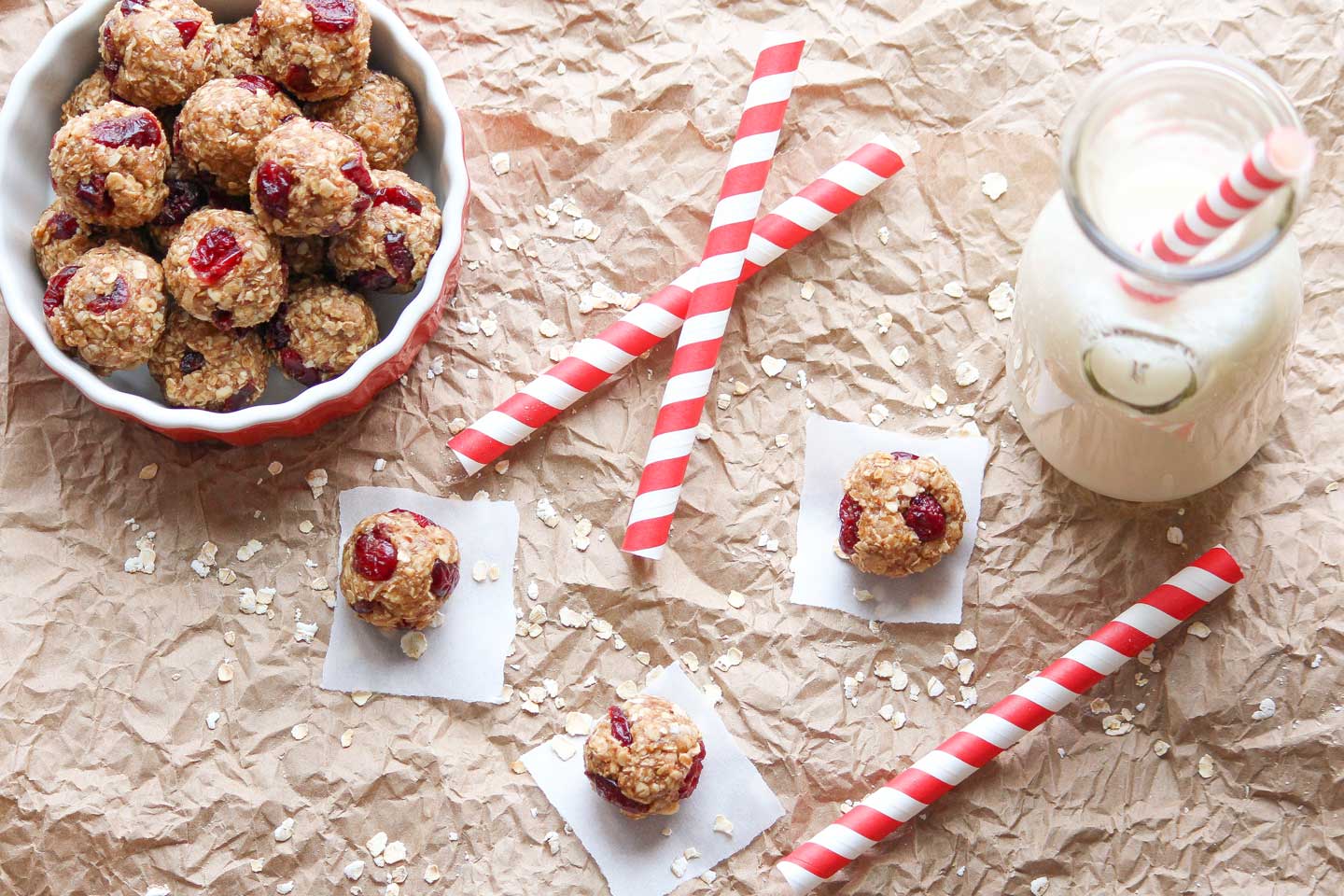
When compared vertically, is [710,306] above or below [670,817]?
above

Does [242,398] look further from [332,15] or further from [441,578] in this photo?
[332,15]

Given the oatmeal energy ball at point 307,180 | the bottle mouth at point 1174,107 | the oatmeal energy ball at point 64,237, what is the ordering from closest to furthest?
1. the bottle mouth at point 1174,107
2. the oatmeal energy ball at point 307,180
3. the oatmeal energy ball at point 64,237

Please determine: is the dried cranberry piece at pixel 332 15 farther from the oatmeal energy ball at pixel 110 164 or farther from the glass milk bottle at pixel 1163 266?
the glass milk bottle at pixel 1163 266

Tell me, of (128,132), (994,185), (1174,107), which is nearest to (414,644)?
(128,132)

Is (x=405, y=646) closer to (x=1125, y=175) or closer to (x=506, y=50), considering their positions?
(x=506, y=50)

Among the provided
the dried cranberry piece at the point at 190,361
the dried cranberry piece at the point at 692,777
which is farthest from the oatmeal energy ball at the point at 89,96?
the dried cranberry piece at the point at 692,777

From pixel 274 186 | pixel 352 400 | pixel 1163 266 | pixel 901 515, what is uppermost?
pixel 1163 266

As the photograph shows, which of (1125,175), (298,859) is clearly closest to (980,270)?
(1125,175)
